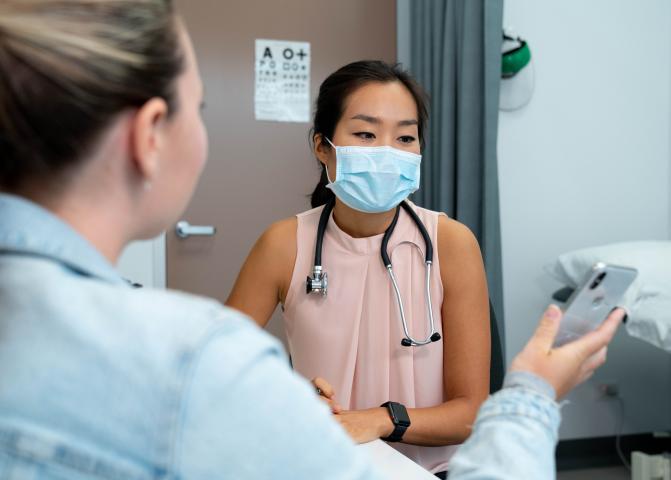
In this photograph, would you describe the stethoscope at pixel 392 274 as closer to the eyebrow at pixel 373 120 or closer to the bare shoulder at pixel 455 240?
the bare shoulder at pixel 455 240

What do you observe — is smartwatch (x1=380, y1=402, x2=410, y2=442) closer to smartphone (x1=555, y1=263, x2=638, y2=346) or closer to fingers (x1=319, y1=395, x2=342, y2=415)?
fingers (x1=319, y1=395, x2=342, y2=415)

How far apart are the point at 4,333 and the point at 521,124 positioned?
2.57 m

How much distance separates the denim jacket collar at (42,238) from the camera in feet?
1.61

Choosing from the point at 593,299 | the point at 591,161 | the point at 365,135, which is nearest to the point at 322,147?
the point at 365,135

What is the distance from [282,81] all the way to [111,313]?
2.31 meters

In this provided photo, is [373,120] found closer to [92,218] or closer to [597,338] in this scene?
[597,338]

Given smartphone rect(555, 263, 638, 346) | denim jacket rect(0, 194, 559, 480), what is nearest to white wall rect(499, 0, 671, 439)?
smartphone rect(555, 263, 638, 346)

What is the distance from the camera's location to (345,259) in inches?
57.0

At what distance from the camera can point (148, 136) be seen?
0.54 metres

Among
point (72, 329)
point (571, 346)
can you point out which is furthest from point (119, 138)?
point (571, 346)

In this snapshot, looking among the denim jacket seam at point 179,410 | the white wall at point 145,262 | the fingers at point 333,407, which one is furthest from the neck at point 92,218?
the white wall at point 145,262

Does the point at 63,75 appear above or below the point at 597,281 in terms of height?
above

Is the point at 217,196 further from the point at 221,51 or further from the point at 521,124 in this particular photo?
the point at 521,124

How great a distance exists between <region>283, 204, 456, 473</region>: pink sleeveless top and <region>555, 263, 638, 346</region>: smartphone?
60cm
